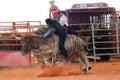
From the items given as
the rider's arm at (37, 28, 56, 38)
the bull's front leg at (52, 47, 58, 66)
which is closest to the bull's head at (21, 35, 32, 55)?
the rider's arm at (37, 28, 56, 38)

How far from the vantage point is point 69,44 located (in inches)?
512

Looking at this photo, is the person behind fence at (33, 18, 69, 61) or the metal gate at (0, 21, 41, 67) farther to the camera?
the metal gate at (0, 21, 41, 67)

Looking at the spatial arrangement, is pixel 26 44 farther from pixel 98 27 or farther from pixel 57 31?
pixel 98 27

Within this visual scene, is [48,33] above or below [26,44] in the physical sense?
above

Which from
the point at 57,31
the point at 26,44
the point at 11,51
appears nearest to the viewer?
the point at 26,44

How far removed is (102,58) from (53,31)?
28.0ft

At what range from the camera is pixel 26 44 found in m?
12.3

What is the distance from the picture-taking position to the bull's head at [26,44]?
12.3 meters

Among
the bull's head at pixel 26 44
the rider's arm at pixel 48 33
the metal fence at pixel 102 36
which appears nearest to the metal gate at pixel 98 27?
the metal fence at pixel 102 36

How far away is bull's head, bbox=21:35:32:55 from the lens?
1232 cm

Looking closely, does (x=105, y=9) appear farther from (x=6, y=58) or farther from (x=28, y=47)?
(x=28, y=47)

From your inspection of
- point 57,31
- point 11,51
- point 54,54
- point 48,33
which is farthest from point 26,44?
point 11,51

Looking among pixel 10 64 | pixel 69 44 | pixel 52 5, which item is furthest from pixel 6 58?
pixel 69 44

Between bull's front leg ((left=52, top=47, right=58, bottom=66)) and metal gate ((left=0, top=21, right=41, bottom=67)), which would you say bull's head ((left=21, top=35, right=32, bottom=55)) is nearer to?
bull's front leg ((left=52, top=47, right=58, bottom=66))
